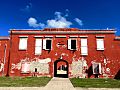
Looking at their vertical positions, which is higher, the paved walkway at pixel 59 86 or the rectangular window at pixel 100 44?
the rectangular window at pixel 100 44

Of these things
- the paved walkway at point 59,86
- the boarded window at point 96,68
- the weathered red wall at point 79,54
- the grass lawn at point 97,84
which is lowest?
the paved walkway at point 59,86

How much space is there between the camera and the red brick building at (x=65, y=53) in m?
24.4

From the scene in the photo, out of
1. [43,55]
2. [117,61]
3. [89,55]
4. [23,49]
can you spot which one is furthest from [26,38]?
[117,61]

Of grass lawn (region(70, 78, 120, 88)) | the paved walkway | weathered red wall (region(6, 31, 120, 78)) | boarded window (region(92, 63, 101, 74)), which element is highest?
weathered red wall (region(6, 31, 120, 78))

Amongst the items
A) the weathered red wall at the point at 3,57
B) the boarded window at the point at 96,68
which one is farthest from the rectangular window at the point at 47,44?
the boarded window at the point at 96,68

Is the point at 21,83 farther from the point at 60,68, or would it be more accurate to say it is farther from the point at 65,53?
the point at 60,68

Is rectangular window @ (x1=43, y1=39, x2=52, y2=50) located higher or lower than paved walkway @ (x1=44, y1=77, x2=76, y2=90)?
higher

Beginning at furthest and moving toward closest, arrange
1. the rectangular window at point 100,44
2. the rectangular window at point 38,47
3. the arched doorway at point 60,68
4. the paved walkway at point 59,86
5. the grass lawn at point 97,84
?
the arched doorway at point 60,68, the rectangular window at point 38,47, the rectangular window at point 100,44, the grass lawn at point 97,84, the paved walkway at point 59,86

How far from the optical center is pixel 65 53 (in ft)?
81.5

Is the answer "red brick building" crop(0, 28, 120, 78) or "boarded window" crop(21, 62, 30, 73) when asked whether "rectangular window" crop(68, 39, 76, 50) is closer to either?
"red brick building" crop(0, 28, 120, 78)

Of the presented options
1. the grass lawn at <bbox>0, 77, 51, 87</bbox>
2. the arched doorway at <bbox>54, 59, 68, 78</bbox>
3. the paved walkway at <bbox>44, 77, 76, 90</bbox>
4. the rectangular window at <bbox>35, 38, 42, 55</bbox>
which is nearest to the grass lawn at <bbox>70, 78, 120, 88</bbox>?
the paved walkway at <bbox>44, 77, 76, 90</bbox>

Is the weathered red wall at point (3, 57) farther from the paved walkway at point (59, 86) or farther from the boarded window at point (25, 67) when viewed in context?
the paved walkway at point (59, 86)

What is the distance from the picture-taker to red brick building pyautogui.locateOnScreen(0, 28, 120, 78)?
24.4 m

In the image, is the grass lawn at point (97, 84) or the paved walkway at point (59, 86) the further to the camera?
the grass lawn at point (97, 84)
